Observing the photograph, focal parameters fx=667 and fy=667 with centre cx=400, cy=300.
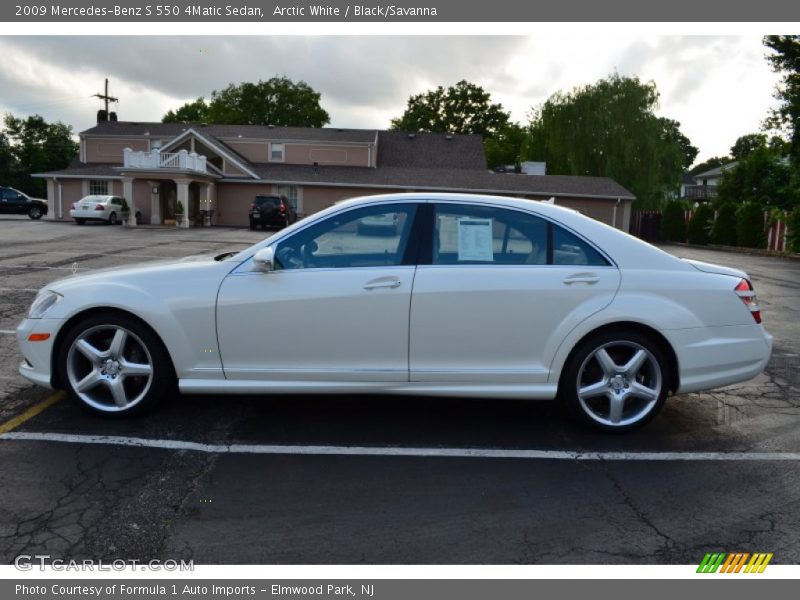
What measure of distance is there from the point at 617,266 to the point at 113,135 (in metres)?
44.0

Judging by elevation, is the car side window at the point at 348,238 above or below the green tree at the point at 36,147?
below

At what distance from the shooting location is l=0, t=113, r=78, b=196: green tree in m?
66.2

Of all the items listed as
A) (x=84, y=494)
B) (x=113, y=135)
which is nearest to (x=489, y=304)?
(x=84, y=494)

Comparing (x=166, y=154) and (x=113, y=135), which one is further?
(x=113, y=135)

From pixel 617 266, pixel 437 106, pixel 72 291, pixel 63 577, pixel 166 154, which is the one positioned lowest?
pixel 63 577

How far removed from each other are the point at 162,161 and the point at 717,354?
118 feet

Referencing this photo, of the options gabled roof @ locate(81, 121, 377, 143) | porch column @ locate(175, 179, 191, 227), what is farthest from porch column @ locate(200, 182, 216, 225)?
gabled roof @ locate(81, 121, 377, 143)

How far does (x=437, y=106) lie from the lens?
72.5 meters

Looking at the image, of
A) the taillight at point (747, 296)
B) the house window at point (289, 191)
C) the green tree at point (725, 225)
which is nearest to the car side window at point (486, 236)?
the taillight at point (747, 296)

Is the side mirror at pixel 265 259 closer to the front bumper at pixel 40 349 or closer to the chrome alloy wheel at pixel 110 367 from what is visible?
the chrome alloy wheel at pixel 110 367

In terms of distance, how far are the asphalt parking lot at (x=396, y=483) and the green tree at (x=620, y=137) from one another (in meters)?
39.7

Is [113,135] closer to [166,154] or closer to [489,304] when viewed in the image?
[166,154]

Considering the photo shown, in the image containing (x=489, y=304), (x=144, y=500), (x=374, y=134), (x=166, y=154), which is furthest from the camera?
(x=374, y=134)

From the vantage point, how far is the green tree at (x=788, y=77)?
22891 millimetres
